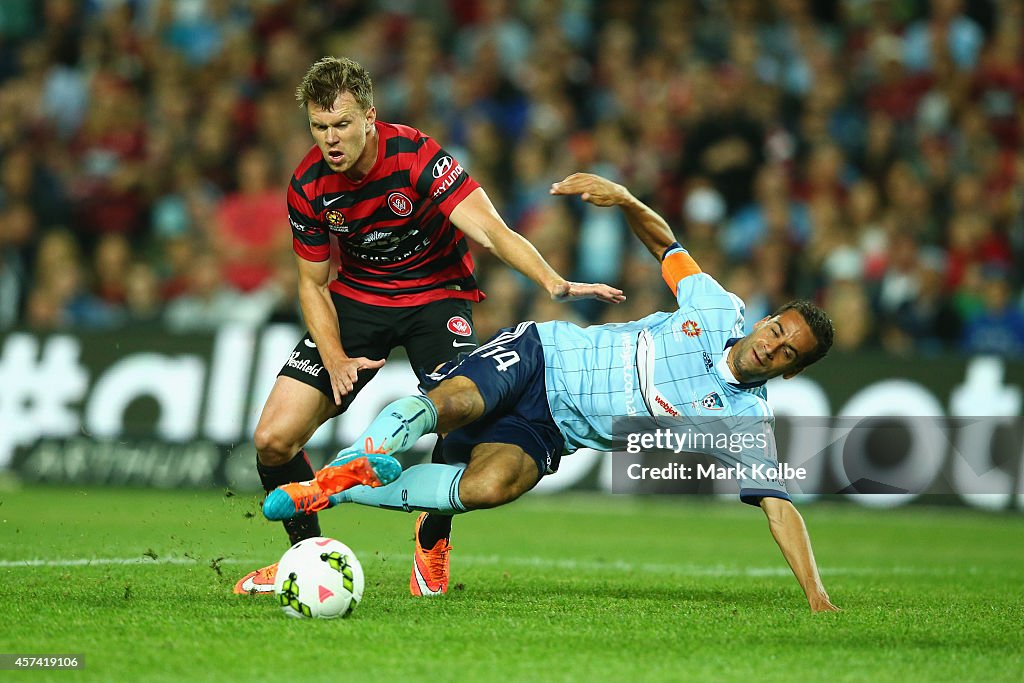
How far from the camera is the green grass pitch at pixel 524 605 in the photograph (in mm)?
4945

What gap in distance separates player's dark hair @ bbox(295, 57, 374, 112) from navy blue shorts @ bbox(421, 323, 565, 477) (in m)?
1.39

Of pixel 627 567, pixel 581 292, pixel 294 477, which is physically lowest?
pixel 627 567

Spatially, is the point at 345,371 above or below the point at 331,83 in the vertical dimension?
below

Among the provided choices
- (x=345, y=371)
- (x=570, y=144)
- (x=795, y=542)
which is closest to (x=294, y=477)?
(x=345, y=371)

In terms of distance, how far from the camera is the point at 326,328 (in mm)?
7070

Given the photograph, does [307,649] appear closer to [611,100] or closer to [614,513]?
[614,513]

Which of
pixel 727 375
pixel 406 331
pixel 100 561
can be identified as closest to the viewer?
pixel 727 375

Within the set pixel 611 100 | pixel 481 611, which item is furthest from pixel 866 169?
pixel 481 611

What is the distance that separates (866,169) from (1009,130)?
174 centimetres

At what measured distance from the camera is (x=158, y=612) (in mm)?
5812

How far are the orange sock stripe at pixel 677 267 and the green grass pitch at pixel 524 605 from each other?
164cm

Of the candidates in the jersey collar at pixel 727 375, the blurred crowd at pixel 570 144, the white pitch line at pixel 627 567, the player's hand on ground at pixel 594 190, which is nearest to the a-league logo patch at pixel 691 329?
the jersey collar at pixel 727 375

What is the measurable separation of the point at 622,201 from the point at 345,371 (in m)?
1.65

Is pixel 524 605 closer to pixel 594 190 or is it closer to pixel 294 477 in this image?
pixel 294 477
